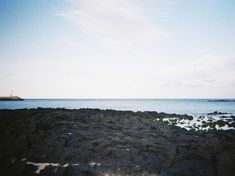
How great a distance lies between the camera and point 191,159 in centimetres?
1070

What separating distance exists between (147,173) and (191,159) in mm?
2405

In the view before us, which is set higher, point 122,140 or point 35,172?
point 122,140

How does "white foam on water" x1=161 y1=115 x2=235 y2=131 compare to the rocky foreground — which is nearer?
the rocky foreground

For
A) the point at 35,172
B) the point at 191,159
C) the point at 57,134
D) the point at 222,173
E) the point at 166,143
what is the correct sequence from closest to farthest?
the point at 222,173 < the point at 35,172 < the point at 191,159 < the point at 166,143 < the point at 57,134

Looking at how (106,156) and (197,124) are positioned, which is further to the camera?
(197,124)

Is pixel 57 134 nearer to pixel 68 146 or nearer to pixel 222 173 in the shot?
pixel 68 146

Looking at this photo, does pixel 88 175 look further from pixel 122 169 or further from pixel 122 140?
pixel 122 140

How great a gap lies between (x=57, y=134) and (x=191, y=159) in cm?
846

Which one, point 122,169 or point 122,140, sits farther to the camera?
point 122,140

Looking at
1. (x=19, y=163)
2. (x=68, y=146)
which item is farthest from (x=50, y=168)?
(x=68, y=146)

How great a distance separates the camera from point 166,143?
12938mm

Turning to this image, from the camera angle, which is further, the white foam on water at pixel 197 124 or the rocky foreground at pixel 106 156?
the white foam on water at pixel 197 124

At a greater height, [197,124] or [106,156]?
[106,156]

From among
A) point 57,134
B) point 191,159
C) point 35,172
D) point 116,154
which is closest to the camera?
point 35,172
